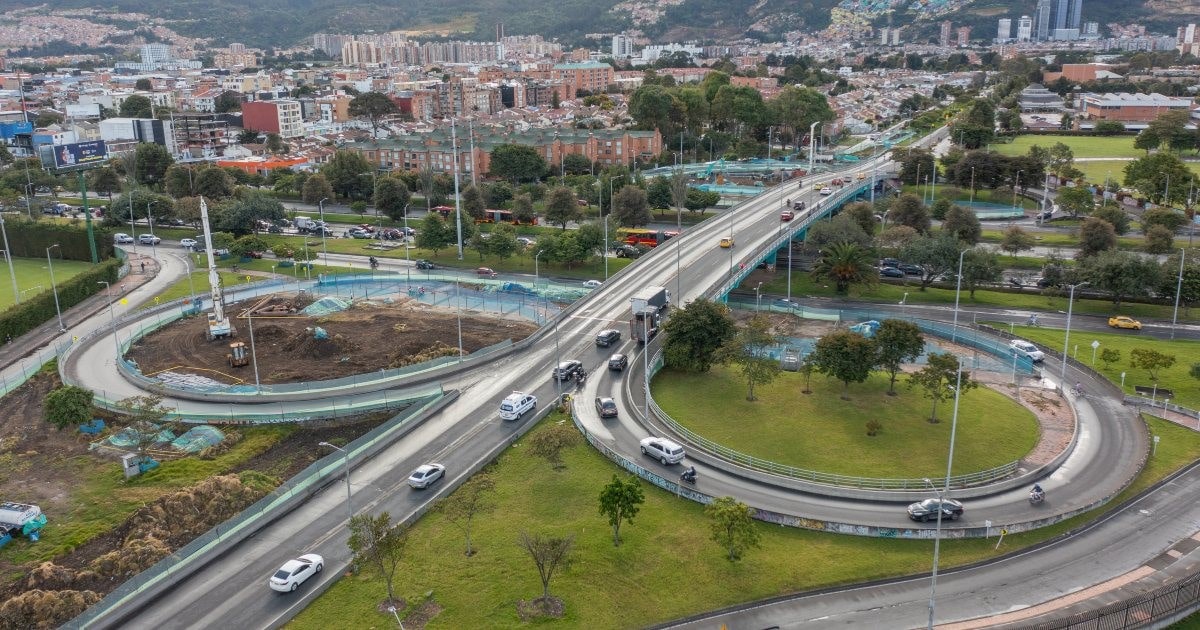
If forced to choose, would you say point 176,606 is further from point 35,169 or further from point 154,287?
point 35,169

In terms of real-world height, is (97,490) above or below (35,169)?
below

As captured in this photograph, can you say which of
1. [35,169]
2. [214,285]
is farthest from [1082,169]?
[35,169]

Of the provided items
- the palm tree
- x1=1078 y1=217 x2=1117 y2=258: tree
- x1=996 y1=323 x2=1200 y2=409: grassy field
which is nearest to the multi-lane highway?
x1=996 y1=323 x2=1200 y2=409: grassy field

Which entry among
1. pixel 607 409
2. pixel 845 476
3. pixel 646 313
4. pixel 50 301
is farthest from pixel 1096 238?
pixel 50 301

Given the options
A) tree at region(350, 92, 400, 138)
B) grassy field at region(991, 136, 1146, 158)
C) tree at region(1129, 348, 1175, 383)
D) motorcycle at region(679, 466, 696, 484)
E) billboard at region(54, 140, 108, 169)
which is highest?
tree at region(350, 92, 400, 138)

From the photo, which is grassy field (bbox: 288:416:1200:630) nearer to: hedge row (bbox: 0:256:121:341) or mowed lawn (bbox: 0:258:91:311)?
hedge row (bbox: 0:256:121:341)

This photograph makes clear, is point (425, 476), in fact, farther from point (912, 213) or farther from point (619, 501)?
point (912, 213)
